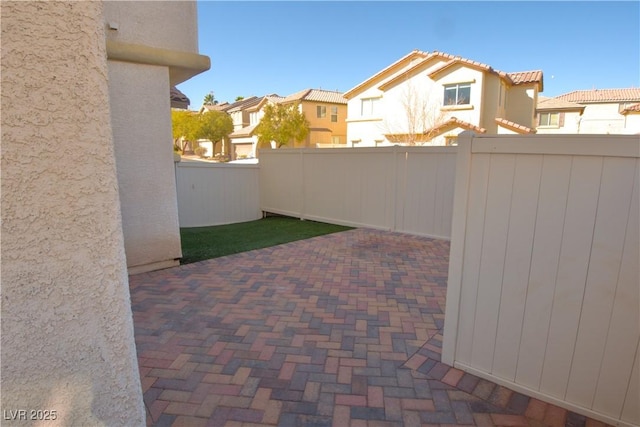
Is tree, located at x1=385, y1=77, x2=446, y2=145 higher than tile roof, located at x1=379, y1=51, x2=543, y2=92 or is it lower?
lower

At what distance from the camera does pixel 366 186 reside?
9.05m

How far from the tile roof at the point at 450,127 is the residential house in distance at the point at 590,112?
455 inches

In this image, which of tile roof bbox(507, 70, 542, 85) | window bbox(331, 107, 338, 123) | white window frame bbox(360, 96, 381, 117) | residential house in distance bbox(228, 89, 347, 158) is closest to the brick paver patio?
white window frame bbox(360, 96, 381, 117)

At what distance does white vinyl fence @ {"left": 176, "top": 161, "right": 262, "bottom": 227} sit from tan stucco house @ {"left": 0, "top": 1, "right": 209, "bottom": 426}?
8.23m

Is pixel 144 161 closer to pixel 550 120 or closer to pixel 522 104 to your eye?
pixel 522 104

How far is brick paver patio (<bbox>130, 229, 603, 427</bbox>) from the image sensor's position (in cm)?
258

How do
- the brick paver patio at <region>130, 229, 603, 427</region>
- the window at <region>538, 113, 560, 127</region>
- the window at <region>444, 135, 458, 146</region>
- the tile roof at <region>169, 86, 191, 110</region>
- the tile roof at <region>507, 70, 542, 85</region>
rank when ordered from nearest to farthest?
the brick paver patio at <region>130, 229, 603, 427</region>
the tile roof at <region>169, 86, 191, 110</region>
the window at <region>444, 135, 458, 146</region>
the tile roof at <region>507, 70, 542, 85</region>
the window at <region>538, 113, 560, 127</region>

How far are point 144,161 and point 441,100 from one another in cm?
2123

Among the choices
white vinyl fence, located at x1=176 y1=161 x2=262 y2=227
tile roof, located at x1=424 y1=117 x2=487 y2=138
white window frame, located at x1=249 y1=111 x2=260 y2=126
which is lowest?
white vinyl fence, located at x1=176 y1=161 x2=262 y2=227

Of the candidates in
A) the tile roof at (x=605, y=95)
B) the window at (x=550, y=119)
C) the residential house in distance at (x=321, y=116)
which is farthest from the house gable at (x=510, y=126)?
the tile roof at (x=605, y=95)

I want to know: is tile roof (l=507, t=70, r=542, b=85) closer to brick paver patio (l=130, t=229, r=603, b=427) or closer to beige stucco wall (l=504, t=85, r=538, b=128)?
beige stucco wall (l=504, t=85, r=538, b=128)

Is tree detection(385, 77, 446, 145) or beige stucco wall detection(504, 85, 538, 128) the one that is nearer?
tree detection(385, 77, 446, 145)

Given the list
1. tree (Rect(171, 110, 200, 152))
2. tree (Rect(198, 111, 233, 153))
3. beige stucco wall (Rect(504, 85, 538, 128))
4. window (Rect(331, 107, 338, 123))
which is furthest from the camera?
tree (Rect(198, 111, 233, 153))

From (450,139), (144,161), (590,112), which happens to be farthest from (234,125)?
(590,112)
